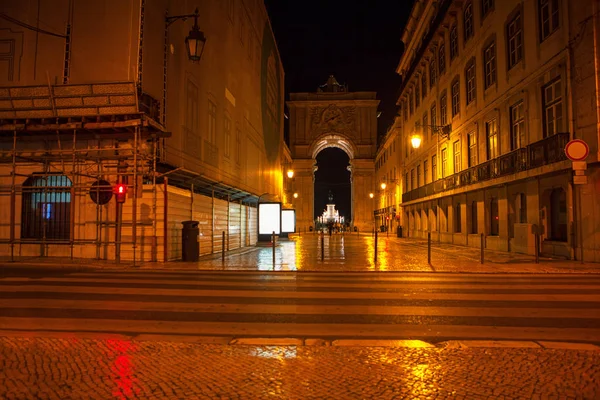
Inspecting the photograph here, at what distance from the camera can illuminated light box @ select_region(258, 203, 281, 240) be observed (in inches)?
1051

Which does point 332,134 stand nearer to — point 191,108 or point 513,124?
point 513,124

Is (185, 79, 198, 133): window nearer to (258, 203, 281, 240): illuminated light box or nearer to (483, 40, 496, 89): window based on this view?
(258, 203, 281, 240): illuminated light box

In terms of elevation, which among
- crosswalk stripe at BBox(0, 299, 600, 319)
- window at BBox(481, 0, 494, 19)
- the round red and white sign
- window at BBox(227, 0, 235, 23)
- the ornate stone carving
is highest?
the ornate stone carving

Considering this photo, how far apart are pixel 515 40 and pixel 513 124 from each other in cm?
389

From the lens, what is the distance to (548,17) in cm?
1792

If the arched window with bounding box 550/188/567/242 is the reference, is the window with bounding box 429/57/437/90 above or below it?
above

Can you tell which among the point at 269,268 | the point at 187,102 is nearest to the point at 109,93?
the point at 187,102

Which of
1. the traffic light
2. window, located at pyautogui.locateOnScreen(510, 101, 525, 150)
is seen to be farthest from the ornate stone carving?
the traffic light

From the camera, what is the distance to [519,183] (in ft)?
66.8

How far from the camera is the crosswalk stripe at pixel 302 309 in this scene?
716 cm

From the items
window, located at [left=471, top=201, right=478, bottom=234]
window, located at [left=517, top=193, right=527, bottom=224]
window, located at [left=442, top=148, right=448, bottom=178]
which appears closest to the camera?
window, located at [left=517, top=193, right=527, bottom=224]

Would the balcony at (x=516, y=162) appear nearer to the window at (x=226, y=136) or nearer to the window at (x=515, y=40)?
the window at (x=515, y=40)

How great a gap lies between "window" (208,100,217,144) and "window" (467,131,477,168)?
48.3ft

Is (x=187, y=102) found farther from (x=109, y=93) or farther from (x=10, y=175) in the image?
(x=10, y=175)
